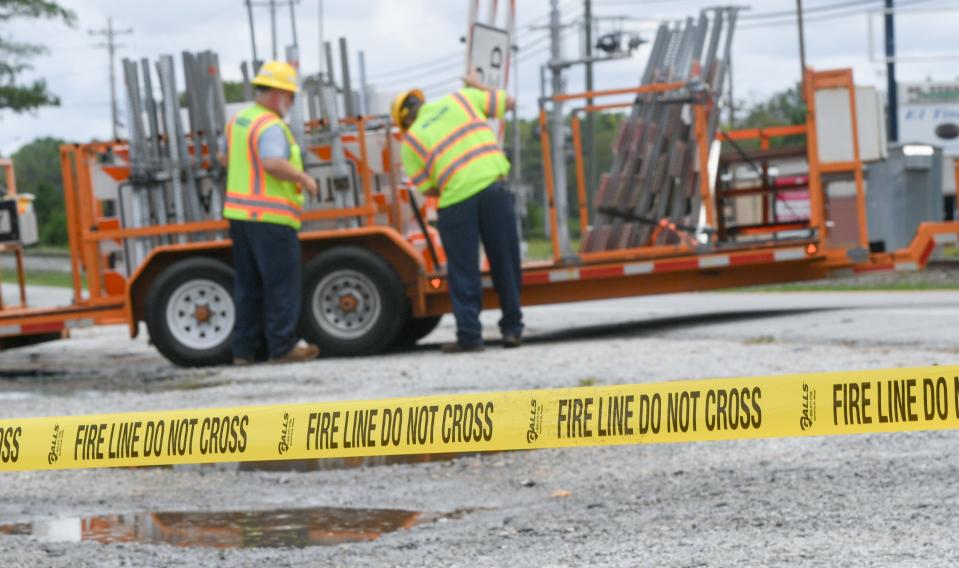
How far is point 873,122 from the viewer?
12656 mm

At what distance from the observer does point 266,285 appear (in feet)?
39.0

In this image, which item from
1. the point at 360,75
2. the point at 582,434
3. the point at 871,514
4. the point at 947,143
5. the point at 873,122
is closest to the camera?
the point at 582,434

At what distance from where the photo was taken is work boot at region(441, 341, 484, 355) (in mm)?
12062

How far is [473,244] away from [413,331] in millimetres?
1784

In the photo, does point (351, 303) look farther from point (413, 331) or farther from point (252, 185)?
point (252, 185)

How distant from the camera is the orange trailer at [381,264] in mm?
12680

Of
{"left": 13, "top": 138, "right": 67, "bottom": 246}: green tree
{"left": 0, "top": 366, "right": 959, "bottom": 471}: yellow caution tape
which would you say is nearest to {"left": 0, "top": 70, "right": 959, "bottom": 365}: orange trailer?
{"left": 0, "top": 366, "right": 959, "bottom": 471}: yellow caution tape

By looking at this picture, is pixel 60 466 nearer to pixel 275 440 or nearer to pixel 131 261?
pixel 275 440

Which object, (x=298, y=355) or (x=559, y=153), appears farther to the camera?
(x=559, y=153)

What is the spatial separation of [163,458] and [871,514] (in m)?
2.26

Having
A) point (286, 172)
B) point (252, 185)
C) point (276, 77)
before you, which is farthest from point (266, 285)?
point (276, 77)

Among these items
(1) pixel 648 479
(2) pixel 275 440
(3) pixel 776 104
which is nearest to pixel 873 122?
(1) pixel 648 479

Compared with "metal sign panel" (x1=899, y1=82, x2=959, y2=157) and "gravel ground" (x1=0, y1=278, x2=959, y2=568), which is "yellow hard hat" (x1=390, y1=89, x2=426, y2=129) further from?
"metal sign panel" (x1=899, y1=82, x2=959, y2=157)

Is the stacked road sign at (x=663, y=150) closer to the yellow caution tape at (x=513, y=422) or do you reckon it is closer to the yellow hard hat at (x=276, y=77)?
the yellow hard hat at (x=276, y=77)
